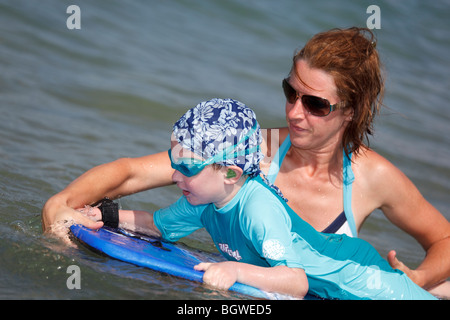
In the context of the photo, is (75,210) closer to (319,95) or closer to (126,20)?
(319,95)

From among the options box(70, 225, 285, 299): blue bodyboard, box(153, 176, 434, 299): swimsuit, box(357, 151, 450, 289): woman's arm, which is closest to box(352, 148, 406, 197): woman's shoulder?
box(357, 151, 450, 289): woman's arm

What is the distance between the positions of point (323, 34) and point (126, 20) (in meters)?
8.35

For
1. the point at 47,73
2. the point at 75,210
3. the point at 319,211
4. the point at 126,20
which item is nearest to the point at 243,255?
the point at 319,211

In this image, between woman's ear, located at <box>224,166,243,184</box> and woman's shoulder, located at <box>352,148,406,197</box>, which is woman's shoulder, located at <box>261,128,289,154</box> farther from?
woman's ear, located at <box>224,166,243,184</box>

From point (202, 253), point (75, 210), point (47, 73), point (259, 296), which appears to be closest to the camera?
point (259, 296)

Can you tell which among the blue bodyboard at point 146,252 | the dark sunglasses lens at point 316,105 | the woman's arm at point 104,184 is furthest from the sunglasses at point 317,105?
the blue bodyboard at point 146,252

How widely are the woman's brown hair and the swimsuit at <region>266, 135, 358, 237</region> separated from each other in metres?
0.20

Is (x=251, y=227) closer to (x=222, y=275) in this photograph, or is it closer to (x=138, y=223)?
(x=222, y=275)

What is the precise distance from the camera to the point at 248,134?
355 cm

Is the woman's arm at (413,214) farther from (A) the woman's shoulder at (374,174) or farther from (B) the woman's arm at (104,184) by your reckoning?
(B) the woman's arm at (104,184)

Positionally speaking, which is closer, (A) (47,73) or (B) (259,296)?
(B) (259,296)

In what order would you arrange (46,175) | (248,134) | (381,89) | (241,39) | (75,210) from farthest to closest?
(241,39) → (46,175) → (381,89) → (75,210) → (248,134)

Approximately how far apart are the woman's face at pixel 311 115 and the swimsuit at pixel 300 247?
0.45m

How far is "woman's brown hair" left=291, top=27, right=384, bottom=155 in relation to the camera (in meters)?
3.87
